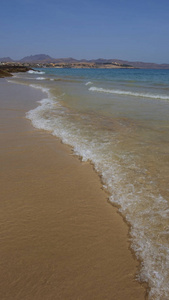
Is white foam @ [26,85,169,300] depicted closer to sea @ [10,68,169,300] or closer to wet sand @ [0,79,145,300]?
sea @ [10,68,169,300]

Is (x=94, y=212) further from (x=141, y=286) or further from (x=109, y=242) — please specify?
(x=141, y=286)

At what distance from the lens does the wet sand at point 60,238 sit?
1.98m

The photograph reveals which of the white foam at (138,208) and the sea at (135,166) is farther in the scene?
the sea at (135,166)

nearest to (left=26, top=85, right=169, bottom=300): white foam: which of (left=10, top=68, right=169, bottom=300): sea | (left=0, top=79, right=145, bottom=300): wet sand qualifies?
(left=10, top=68, right=169, bottom=300): sea

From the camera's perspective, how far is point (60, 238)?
252 cm

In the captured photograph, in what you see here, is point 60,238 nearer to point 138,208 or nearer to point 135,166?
point 138,208

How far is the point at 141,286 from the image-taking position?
200cm

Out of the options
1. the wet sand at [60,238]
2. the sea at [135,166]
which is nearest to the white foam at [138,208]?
the sea at [135,166]

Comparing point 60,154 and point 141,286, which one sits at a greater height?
point 60,154

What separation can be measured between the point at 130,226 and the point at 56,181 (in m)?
1.51

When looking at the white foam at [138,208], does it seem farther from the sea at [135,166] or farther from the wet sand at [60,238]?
the wet sand at [60,238]

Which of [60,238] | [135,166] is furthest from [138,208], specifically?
[135,166]

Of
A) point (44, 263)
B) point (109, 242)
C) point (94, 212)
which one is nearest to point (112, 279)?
point (109, 242)

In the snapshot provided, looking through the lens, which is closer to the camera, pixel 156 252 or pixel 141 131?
pixel 156 252
